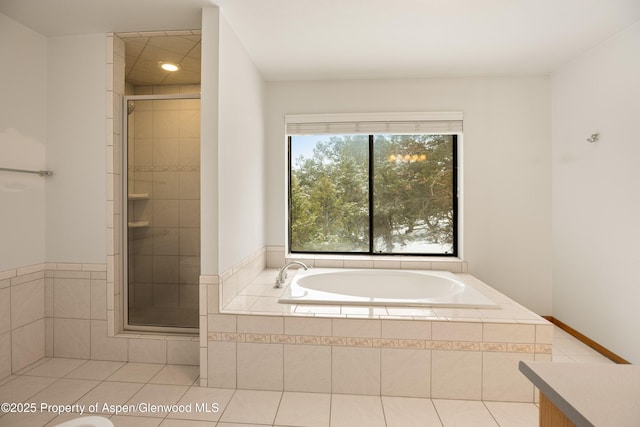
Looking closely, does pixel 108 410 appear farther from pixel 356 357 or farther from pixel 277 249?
pixel 277 249

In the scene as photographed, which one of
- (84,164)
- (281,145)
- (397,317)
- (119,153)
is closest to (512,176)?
(397,317)

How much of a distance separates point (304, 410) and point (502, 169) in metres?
2.66

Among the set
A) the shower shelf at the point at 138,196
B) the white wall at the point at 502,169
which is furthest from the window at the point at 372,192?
the shower shelf at the point at 138,196

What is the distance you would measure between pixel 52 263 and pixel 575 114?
4251mm

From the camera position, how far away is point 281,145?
3193 mm

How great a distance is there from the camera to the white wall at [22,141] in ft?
→ 6.76

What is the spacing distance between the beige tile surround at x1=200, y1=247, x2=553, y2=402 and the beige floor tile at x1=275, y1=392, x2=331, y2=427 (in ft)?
0.17

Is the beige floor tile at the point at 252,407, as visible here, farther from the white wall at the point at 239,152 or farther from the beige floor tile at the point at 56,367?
the beige floor tile at the point at 56,367

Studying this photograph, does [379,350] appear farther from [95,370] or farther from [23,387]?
[23,387]

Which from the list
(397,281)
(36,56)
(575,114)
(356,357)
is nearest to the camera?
(356,357)

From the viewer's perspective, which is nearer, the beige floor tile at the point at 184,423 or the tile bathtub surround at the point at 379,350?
the beige floor tile at the point at 184,423

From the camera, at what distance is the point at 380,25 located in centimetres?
214

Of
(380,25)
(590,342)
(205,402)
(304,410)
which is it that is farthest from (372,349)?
(380,25)

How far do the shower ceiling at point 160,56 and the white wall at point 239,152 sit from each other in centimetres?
37
